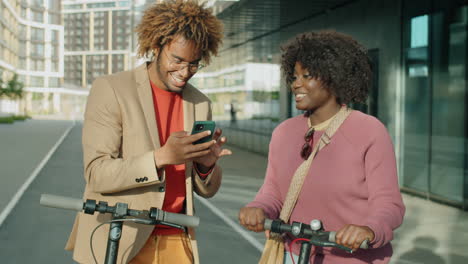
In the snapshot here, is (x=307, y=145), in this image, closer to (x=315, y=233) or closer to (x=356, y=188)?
(x=356, y=188)

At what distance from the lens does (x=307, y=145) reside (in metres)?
2.40

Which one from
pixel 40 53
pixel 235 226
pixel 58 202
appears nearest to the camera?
pixel 58 202

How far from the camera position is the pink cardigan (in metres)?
2.22

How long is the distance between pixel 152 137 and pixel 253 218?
56cm

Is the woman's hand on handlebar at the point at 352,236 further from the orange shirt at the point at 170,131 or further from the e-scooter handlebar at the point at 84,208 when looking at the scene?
the orange shirt at the point at 170,131

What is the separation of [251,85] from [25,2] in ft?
434

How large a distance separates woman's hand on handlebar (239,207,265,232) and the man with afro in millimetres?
262

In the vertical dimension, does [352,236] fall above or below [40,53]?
below

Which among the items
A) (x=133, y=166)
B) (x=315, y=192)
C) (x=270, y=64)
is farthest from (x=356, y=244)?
(x=270, y=64)

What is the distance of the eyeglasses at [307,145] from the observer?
240 centimetres

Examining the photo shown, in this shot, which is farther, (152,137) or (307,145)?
(152,137)

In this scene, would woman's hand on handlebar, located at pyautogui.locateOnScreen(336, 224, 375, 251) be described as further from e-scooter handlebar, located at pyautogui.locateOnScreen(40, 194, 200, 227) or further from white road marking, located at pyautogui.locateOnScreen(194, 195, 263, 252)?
white road marking, located at pyautogui.locateOnScreen(194, 195, 263, 252)

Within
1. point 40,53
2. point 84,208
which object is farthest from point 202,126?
point 40,53

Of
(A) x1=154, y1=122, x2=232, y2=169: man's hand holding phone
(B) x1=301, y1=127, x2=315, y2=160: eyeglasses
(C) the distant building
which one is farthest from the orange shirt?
(C) the distant building
